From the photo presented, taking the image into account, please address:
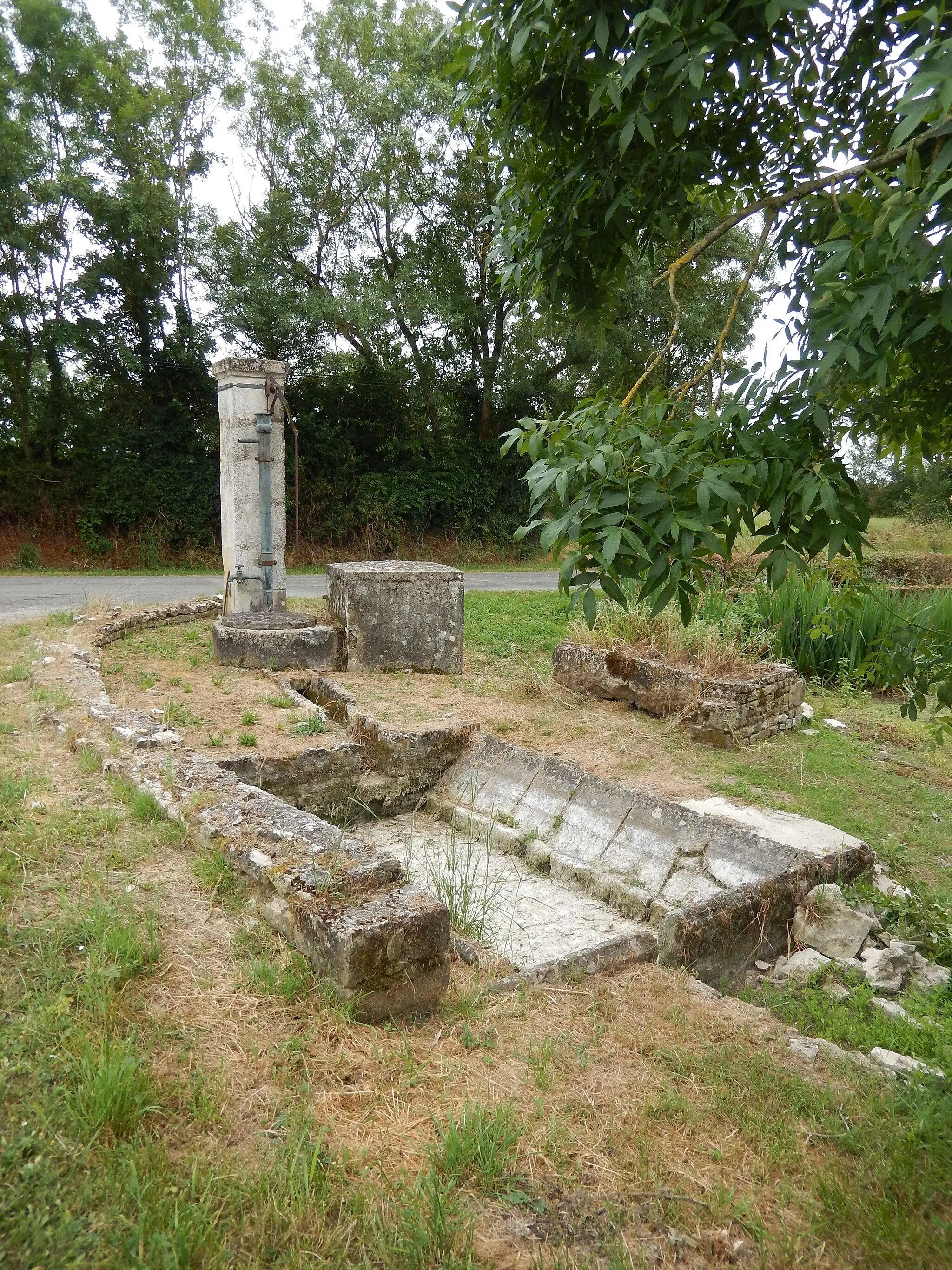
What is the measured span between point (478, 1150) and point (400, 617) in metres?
5.76

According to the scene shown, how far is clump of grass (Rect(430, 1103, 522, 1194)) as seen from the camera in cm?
201

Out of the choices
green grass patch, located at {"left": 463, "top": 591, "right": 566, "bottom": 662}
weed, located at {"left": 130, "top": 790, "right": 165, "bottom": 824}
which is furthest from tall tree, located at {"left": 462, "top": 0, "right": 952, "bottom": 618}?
green grass patch, located at {"left": 463, "top": 591, "right": 566, "bottom": 662}

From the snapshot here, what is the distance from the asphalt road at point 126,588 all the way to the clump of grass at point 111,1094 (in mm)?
7266

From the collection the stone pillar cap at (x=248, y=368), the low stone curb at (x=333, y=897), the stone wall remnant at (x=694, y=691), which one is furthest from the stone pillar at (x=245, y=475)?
the low stone curb at (x=333, y=897)

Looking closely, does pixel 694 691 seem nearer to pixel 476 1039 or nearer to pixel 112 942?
pixel 476 1039

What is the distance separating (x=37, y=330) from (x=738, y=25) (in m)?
16.9

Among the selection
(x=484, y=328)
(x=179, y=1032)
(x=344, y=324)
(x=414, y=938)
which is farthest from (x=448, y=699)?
(x=484, y=328)

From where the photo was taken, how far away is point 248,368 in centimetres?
803

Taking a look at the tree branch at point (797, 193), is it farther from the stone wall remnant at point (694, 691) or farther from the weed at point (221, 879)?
the stone wall remnant at point (694, 691)

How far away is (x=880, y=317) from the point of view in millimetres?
1658

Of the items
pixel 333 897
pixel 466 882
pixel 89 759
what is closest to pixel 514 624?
pixel 466 882

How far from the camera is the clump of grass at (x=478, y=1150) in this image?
2.01 metres

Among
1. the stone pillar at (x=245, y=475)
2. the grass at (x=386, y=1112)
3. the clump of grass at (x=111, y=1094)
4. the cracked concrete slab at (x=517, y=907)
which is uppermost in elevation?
the stone pillar at (x=245, y=475)

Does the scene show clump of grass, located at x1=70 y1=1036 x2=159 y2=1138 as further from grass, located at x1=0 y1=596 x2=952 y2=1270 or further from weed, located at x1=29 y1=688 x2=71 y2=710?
weed, located at x1=29 y1=688 x2=71 y2=710
